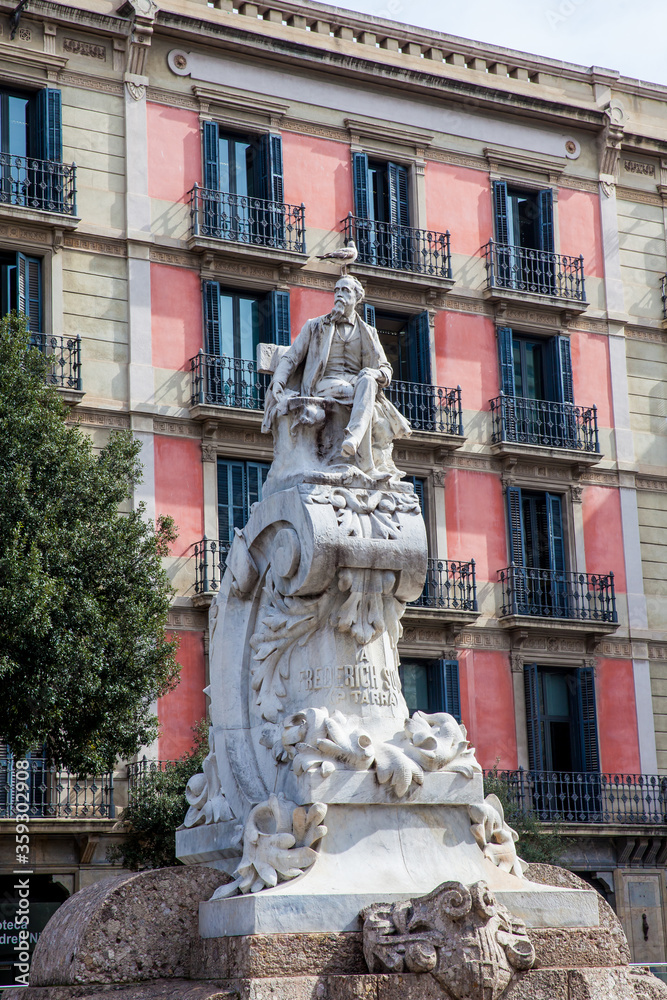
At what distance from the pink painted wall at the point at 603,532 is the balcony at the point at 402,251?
4869mm

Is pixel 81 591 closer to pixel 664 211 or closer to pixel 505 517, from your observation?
pixel 505 517

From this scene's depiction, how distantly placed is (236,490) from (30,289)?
15.0 feet

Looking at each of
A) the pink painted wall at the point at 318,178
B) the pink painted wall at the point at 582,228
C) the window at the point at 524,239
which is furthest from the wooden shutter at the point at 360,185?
the pink painted wall at the point at 582,228

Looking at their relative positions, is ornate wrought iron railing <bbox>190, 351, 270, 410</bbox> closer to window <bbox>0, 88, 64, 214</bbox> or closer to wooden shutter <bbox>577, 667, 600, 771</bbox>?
window <bbox>0, 88, 64, 214</bbox>

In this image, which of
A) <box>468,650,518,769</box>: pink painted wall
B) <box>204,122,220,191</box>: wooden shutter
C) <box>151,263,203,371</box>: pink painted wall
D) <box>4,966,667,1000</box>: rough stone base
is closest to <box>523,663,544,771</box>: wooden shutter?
<box>468,650,518,769</box>: pink painted wall

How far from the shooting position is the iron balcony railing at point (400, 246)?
2577cm

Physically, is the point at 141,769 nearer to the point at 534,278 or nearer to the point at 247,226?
the point at 247,226

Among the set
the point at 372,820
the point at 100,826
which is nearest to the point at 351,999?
the point at 372,820

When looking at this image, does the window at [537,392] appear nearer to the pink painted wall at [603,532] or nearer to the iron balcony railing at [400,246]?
the pink painted wall at [603,532]

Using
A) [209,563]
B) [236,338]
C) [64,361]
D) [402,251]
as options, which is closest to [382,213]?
[402,251]

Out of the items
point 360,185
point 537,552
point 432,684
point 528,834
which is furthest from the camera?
point 537,552

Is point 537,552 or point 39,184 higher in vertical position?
point 39,184

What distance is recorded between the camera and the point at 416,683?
2480cm

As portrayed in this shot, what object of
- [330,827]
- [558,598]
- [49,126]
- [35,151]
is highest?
[49,126]
